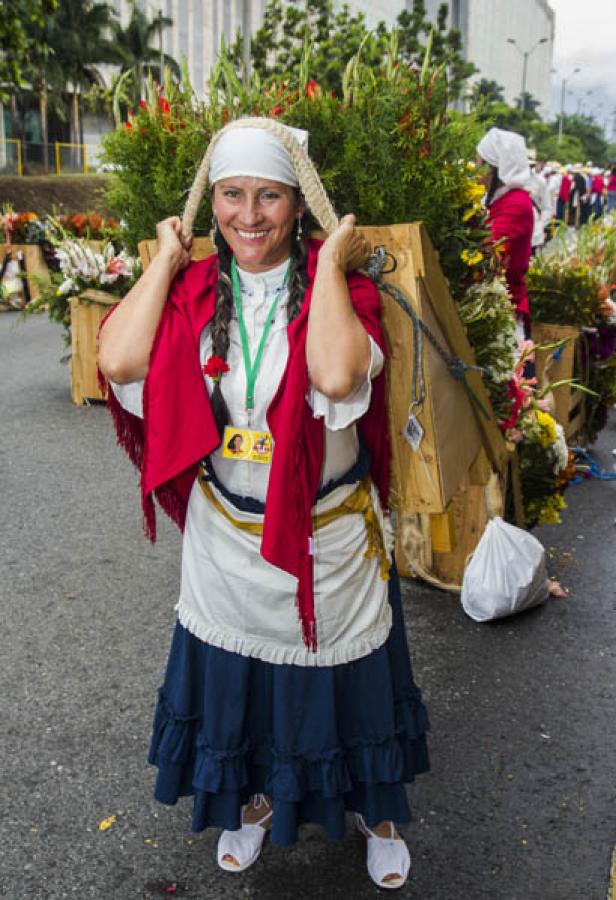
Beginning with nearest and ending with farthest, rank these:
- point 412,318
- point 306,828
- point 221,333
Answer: point 221,333 < point 412,318 < point 306,828

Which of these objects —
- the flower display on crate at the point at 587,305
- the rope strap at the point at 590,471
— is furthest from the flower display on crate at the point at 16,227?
the rope strap at the point at 590,471

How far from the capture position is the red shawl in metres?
2.13

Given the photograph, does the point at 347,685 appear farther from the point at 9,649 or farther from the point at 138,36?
the point at 138,36

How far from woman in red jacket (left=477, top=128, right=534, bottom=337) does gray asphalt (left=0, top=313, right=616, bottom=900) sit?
139 cm

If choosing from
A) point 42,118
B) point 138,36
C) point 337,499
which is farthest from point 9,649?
point 138,36

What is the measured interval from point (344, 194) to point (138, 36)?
49.6 meters

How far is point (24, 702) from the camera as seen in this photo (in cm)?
346

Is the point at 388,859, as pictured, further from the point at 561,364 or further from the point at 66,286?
the point at 66,286

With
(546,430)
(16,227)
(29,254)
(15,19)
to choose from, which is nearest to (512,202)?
(546,430)

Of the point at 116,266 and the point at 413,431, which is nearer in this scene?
the point at 413,431

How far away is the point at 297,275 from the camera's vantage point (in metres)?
2.25

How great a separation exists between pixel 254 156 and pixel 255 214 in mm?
128

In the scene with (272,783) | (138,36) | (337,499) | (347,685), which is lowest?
(272,783)

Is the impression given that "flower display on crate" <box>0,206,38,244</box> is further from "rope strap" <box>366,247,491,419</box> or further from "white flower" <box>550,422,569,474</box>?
"rope strap" <box>366,247,491,419</box>
